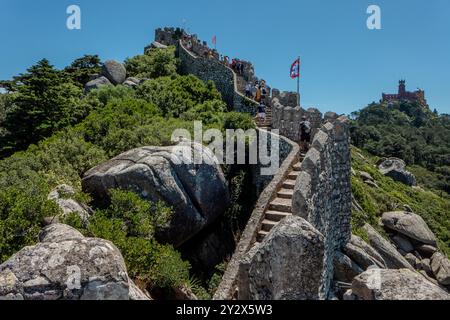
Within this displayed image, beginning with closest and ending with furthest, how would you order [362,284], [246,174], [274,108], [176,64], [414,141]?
[362,284], [246,174], [274,108], [176,64], [414,141]

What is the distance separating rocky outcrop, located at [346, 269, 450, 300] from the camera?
4.35m

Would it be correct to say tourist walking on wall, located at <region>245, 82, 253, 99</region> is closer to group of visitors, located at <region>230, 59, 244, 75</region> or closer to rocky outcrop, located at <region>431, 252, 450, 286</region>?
group of visitors, located at <region>230, 59, 244, 75</region>

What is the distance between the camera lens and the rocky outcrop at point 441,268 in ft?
69.7

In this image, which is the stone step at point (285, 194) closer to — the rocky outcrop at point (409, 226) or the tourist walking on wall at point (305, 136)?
the tourist walking on wall at point (305, 136)

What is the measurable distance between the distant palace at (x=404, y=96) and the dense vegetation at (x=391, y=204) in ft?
436

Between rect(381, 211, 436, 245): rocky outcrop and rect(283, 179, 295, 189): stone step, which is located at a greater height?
rect(283, 179, 295, 189): stone step

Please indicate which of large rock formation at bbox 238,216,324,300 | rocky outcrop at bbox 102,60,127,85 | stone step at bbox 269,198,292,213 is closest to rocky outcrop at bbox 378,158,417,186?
rocky outcrop at bbox 102,60,127,85

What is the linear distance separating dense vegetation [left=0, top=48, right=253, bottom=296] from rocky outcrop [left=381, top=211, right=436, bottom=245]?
40.8ft

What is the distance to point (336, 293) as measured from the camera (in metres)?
11.5

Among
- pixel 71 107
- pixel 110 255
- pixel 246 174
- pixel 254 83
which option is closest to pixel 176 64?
pixel 254 83

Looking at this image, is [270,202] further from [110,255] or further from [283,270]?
[110,255]

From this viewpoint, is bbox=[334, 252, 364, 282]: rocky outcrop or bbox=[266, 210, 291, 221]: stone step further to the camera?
bbox=[334, 252, 364, 282]: rocky outcrop

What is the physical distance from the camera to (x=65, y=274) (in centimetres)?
482

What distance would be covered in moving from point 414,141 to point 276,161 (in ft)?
220
